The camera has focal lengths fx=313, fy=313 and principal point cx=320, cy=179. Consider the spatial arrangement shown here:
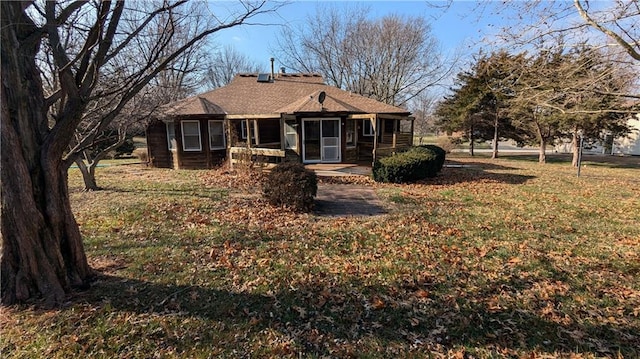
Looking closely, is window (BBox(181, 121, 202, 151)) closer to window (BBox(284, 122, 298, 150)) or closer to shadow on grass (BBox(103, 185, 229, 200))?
window (BBox(284, 122, 298, 150))

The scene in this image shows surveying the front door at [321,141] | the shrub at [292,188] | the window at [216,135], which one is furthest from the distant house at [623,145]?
the shrub at [292,188]

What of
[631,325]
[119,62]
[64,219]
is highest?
[119,62]

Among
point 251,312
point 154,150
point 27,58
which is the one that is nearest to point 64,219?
point 27,58

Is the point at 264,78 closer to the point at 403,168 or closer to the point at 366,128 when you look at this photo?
the point at 366,128

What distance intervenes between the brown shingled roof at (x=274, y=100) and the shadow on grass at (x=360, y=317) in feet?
37.4

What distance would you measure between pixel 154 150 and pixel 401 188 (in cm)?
1346

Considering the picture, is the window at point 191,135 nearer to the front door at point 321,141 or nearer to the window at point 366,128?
the front door at point 321,141

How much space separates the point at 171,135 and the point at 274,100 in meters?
6.19

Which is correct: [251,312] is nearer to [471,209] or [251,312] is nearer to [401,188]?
[471,209]

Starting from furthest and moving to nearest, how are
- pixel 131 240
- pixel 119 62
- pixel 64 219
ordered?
pixel 119 62, pixel 131 240, pixel 64 219

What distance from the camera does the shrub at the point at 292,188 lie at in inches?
306

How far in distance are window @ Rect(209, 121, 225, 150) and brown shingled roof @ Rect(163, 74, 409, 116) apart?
2.47ft

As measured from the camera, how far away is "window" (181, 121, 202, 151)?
16.2 meters

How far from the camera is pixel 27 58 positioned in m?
3.24
